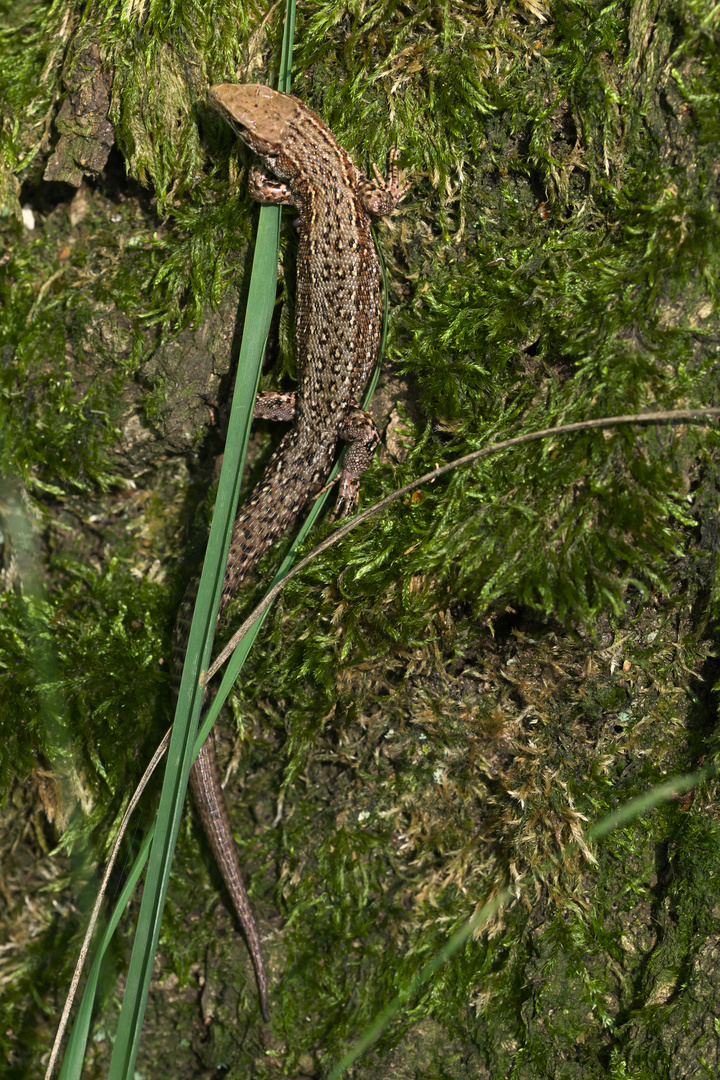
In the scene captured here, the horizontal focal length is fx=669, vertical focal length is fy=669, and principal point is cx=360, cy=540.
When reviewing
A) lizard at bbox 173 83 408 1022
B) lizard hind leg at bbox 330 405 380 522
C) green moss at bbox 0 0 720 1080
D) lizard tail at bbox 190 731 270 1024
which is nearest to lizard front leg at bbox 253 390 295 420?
lizard at bbox 173 83 408 1022

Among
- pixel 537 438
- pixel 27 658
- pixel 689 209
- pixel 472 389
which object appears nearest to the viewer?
pixel 689 209

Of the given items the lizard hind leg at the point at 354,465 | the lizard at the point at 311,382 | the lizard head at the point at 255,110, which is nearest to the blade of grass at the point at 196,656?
the lizard head at the point at 255,110

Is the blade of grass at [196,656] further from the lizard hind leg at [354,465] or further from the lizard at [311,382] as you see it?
the lizard hind leg at [354,465]

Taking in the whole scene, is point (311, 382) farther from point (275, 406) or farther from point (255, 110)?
point (255, 110)

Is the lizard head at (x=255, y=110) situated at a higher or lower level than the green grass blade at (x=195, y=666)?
higher

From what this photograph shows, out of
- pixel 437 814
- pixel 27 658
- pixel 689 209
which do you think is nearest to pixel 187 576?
pixel 27 658

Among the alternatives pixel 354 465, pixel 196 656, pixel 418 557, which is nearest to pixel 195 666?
pixel 196 656

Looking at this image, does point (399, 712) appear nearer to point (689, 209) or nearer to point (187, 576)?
point (187, 576)

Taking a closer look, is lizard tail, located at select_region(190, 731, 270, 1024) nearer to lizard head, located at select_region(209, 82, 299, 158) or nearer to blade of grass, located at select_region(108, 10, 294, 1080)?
blade of grass, located at select_region(108, 10, 294, 1080)

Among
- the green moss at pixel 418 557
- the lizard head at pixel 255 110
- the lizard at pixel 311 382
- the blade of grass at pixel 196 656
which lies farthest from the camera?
the lizard at pixel 311 382
